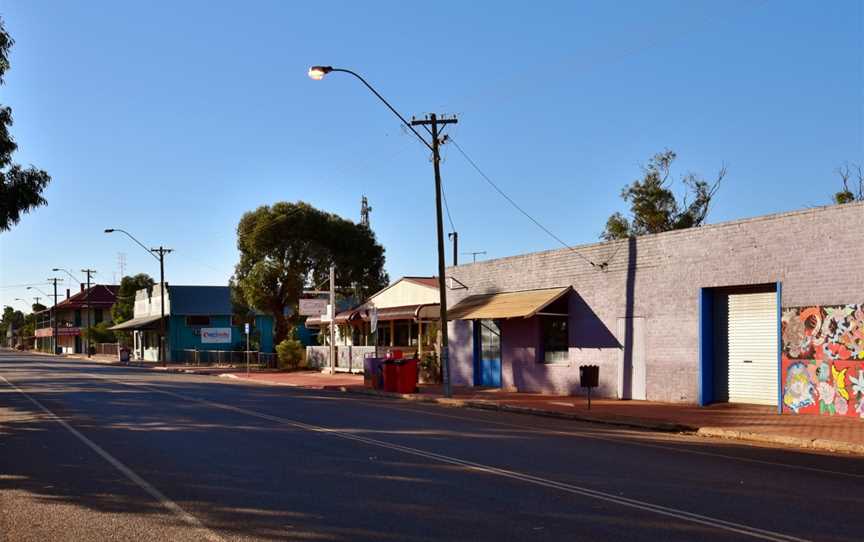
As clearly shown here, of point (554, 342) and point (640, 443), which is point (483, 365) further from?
point (640, 443)

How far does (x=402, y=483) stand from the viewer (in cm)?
1016

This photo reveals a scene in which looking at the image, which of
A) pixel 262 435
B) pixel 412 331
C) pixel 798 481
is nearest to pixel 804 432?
pixel 798 481

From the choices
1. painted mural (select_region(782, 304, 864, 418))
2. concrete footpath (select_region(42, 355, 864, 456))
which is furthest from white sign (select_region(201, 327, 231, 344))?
painted mural (select_region(782, 304, 864, 418))

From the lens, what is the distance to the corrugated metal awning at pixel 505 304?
2606cm

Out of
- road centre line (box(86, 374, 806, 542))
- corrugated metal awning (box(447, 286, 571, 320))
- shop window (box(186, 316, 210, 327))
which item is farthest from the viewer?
shop window (box(186, 316, 210, 327))

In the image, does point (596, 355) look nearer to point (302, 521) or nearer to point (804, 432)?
point (804, 432)

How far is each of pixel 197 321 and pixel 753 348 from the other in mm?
54416

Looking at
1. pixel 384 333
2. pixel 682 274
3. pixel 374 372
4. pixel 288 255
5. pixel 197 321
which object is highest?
pixel 288 255

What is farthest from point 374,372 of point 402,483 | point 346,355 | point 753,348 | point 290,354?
point 402,483

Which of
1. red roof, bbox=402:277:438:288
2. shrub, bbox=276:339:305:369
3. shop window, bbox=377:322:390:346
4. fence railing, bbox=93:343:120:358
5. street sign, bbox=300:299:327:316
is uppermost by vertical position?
red roof, bbox=402:277:438:288

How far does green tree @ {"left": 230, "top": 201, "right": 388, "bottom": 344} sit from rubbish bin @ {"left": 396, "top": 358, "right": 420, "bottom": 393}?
26.2 meters

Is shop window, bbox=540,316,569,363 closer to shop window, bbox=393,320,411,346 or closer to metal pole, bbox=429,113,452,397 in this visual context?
metal pole, bbox=429,113,452,397

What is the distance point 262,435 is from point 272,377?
2664 cm

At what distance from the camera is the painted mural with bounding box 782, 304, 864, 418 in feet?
59.4
